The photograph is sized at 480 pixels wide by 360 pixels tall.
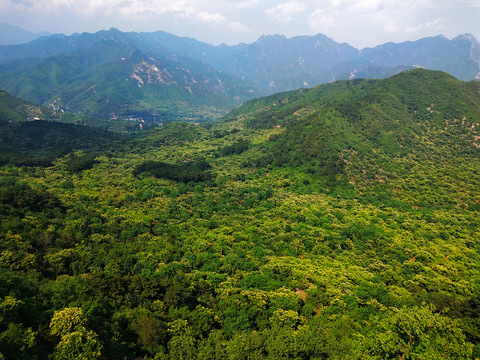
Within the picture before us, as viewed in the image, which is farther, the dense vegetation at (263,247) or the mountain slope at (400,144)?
the mountain slope at (400,144)

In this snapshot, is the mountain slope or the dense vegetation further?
the mountain slope

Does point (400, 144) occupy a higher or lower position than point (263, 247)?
higher

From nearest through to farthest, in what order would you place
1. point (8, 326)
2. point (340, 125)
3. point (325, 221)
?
point (8, 326) < point (325, 221) < point (340, 125)

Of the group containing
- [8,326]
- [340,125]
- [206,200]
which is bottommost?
[206,200]

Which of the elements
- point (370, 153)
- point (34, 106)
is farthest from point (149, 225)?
point (34, 106)

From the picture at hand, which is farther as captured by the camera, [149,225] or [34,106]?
[34,106]

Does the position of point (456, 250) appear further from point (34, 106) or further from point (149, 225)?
point (34, 106)

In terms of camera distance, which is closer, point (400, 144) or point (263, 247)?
point (263, 247)

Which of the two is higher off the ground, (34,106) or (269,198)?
(34,106)
